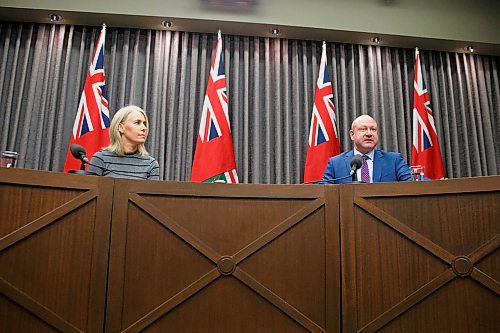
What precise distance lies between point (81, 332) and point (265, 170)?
2.76 meters

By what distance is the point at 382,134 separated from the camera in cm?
498

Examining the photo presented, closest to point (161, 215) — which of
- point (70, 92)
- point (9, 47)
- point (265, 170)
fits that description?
point (265, 170)

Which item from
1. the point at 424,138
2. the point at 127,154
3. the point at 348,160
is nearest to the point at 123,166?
the point at 127,154

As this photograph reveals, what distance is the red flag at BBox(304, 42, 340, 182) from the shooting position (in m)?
4.64

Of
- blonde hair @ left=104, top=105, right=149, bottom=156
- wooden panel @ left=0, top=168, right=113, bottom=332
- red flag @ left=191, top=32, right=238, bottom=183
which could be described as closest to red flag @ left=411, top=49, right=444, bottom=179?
red flag @ left=191, top=32, right=238, bottom=183

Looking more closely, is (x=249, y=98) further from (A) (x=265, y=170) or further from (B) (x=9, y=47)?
(B) (x=9, y=47)

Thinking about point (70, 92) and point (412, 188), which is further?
point (70, 92)

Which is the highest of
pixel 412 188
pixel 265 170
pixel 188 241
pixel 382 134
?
pixel 382 134

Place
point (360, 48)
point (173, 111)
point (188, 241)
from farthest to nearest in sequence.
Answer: point (360, 48) < point (173, 111) < point (188, 241)

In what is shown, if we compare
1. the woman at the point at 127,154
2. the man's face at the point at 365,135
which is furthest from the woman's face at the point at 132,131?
the man's face at the point at 365,135

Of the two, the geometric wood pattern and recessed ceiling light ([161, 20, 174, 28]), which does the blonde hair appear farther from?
recessed ceiling light ([161, 20, 174, 28])

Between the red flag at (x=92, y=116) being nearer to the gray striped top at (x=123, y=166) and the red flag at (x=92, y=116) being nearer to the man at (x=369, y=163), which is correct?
the gray striped top at (x=123, y=166)

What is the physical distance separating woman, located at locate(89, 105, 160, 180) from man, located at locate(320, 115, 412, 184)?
3.75 feet

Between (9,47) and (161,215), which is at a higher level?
(9,47)
